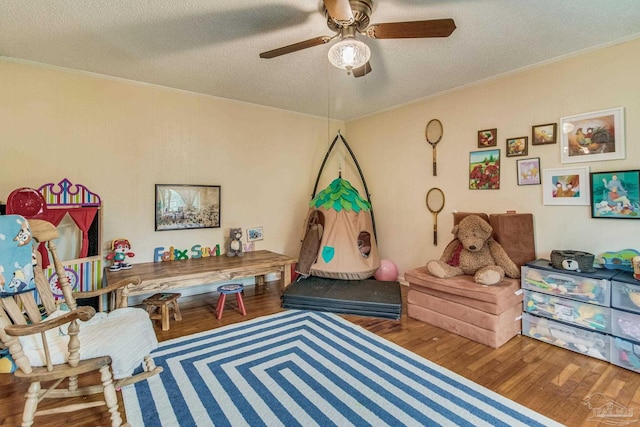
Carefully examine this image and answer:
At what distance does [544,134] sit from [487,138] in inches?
21.3

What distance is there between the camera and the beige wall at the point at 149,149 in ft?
9.54

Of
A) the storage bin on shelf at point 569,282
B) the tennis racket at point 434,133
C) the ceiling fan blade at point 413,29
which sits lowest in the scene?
the storage bin on shelf at point 569,282

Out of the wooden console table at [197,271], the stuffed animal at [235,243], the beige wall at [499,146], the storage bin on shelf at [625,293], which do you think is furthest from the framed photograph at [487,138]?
the stuffed animal at [235,243]

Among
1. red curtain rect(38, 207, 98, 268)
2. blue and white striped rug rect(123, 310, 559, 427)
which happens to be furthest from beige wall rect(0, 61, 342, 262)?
blue and white striped rug rect(123, 310, 559, 427)

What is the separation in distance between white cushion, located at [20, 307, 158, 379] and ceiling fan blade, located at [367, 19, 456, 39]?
240 cm

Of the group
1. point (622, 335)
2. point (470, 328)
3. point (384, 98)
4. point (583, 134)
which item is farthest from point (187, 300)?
point (583, 134)

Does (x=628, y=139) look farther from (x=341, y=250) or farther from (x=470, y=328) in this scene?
(x=341, y=250)

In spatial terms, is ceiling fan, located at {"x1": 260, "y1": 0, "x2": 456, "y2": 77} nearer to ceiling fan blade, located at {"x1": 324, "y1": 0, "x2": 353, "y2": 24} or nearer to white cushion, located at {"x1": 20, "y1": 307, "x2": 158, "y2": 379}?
ceiling fan blade, located at {"x1": 324, "y1": 0, "x2": 353, "y2": 24}

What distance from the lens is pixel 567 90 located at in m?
2.79

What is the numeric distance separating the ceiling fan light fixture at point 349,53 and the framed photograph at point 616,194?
2.31 m

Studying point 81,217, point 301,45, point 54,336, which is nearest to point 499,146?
point 301,45

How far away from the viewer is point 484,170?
3400 millimetres

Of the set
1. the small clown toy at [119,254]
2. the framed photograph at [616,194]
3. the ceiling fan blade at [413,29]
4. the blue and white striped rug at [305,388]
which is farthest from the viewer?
the small clown toy at [119,254]

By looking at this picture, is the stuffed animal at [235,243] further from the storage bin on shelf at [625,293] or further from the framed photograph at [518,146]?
the storage bin on shelf at [625,293]
